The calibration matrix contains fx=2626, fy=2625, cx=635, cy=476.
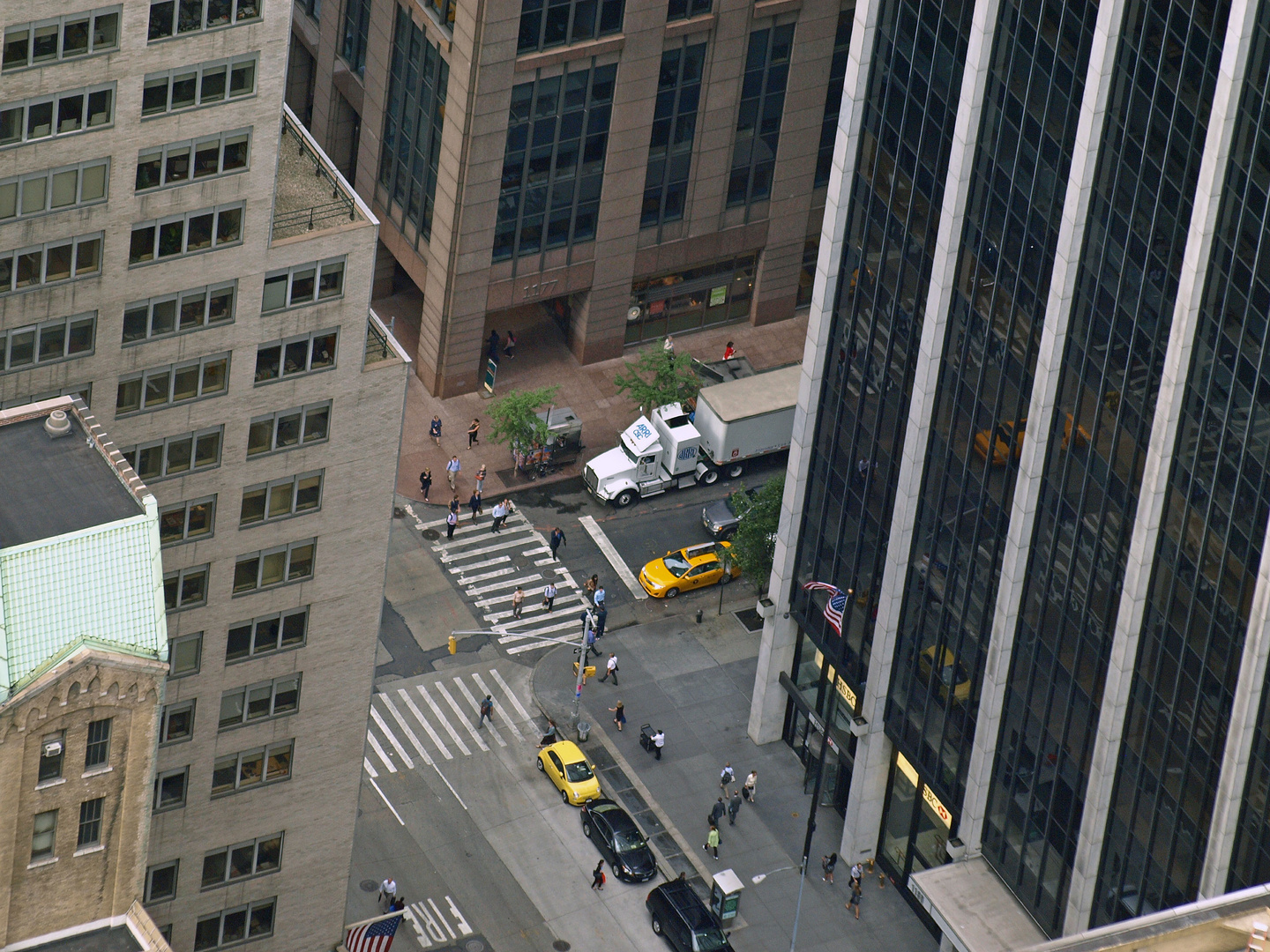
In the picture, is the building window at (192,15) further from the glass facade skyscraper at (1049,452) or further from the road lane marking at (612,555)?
the road lane marking at (612,555)

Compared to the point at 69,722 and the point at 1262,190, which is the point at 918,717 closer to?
the point at 1262,190

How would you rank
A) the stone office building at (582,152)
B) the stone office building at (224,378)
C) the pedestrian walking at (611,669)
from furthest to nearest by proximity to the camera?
1. the stone office building at (582,152)
2. the pedestrian walking at (611,669)
3. the stone office building at (224,378)

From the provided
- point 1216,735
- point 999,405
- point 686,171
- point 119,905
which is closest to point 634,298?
point 686,171

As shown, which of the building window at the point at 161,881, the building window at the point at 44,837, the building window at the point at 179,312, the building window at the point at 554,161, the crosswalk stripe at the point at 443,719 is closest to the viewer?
the building window at the point at 44,837

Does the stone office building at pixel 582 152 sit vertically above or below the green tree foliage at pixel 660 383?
above

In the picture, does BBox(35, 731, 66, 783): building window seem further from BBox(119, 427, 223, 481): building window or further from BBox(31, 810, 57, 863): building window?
BBox(119, 427, 223, 481): building window

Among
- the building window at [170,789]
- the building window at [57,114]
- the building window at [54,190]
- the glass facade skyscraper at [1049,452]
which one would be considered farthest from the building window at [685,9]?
the building window at [57,114]

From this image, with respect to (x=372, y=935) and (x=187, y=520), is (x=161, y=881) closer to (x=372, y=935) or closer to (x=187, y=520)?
(x=372, y=935)
